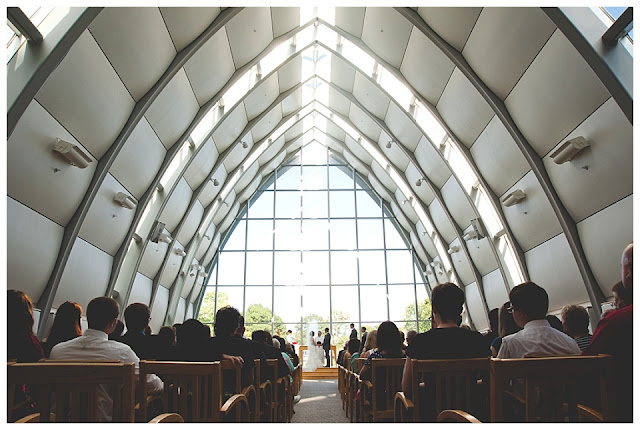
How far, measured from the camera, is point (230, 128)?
13.0 metres

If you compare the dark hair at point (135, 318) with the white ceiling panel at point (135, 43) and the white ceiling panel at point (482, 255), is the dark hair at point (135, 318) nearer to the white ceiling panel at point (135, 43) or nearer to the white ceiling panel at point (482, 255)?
the white ceiling panel at point (135, 43)

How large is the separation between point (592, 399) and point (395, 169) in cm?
1425

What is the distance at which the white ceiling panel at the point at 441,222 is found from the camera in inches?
590

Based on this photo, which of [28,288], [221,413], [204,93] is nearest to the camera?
[221,413]

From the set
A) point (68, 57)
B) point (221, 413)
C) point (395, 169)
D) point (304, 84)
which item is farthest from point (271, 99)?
point (221, 413)

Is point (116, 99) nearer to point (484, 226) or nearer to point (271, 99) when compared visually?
point (271, 99)

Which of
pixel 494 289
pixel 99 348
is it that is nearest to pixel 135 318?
pixel 99 348

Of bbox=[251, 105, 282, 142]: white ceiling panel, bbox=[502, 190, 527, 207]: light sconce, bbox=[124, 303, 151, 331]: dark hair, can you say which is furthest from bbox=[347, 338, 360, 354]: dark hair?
bbox=[251, 105, 282, 142]: white ceiling panel

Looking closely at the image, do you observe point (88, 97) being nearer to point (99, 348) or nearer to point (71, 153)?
point (71, 153)

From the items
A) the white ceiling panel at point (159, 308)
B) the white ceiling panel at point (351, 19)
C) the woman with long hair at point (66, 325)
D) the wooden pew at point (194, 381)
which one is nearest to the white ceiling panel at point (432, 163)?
the white ceiling panel at point (351, 19)

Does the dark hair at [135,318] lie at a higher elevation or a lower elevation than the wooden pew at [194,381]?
higher

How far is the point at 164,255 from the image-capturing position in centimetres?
1377

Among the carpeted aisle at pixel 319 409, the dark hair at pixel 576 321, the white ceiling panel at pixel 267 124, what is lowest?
the carpeted aisle at pixel 319 409

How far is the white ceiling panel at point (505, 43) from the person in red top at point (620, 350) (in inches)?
248
